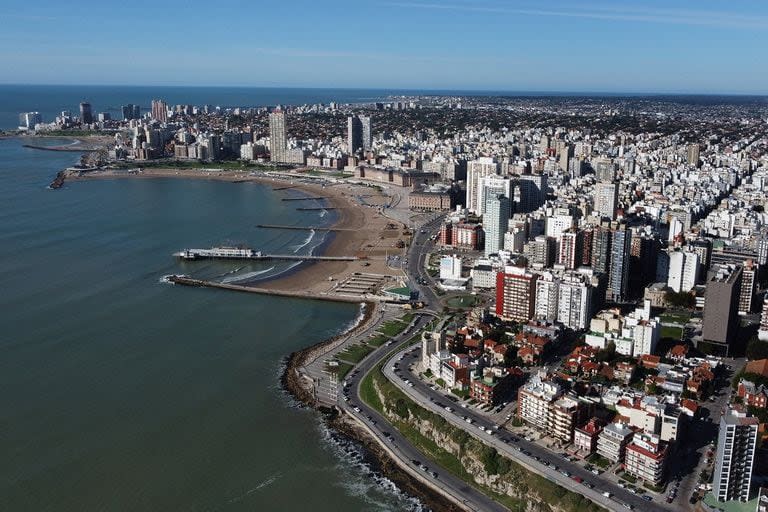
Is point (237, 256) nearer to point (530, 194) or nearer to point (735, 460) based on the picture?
point (530, 194)

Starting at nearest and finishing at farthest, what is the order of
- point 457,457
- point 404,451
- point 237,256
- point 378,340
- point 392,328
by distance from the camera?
point 457,457 < point 404,451 < point 378,340 < point 392,328 < point 237,256

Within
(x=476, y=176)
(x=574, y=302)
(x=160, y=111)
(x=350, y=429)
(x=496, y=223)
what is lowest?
(x=350, y=429)

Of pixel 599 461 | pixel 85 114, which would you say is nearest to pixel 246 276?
pixel 599 461

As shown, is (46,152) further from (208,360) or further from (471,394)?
(471,394)

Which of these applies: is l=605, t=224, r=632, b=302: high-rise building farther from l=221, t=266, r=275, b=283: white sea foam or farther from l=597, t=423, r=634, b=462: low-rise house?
l=221, t=266, r=275, b=283: white sea foam

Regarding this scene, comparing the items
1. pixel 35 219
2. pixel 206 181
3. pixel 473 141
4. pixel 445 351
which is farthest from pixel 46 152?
pixel 445 351

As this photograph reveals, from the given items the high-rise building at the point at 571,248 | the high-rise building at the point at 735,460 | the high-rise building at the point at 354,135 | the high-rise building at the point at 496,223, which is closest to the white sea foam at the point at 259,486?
the high-rise building at the point at 735,460

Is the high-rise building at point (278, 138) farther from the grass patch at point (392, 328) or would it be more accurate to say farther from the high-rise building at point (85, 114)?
the grass patch at point (392, 328)
